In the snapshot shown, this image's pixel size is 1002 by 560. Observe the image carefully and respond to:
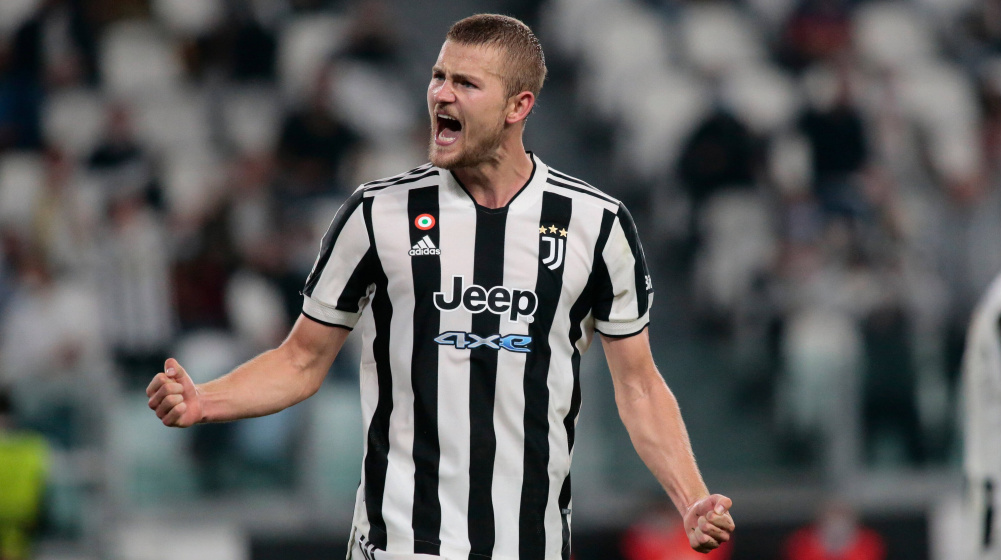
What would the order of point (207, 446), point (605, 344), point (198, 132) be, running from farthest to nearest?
point (198, 132), point (207, 446), point (605, 344)

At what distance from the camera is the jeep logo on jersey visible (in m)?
3.56

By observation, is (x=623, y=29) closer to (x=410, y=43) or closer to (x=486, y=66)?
(x=410, y=43)

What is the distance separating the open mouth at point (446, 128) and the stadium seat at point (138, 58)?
23.5 ft

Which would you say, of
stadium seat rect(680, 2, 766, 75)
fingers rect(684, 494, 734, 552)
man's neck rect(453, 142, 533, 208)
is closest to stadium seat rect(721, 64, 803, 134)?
stadium seat rect(680, 2, 766, 75)

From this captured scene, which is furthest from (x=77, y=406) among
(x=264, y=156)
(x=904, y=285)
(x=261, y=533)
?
(x=904, y=285)

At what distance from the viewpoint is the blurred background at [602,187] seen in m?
7.54

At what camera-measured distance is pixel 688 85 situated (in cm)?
1067

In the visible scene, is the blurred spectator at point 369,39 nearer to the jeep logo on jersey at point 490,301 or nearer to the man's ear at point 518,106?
the man's ear at point 518,106

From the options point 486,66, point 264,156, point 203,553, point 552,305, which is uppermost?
point 264,156

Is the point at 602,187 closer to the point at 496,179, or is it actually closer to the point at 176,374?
the point at 496,179

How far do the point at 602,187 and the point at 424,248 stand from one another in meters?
7.11

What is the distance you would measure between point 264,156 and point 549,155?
2.62m

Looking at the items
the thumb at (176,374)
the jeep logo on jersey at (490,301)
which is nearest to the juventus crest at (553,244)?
the jeep logo on jersey at (490,301)

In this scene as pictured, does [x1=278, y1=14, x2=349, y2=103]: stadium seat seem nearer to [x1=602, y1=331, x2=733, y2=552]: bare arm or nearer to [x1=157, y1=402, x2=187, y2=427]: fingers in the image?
[x1=602, y1=331, x2=733, y2=552]: bare arm
